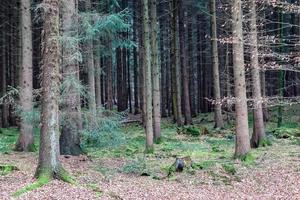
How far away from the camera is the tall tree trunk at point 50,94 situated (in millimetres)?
9836

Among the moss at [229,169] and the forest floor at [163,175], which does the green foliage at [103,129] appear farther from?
the moss at [229,169]

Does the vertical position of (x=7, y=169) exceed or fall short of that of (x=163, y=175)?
it exceeds it

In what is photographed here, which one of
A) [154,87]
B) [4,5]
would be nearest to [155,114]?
[154,87]

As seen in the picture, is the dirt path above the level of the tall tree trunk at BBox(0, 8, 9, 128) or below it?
below

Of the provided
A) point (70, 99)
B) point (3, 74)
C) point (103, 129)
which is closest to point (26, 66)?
point (70, 99)

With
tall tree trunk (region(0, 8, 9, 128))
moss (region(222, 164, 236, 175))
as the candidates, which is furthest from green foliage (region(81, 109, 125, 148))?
tall tree trunk (region(0, 8, 9, 128))

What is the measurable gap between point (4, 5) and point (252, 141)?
710 inches

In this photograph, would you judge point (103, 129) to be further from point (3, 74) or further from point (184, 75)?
point (3, 74)

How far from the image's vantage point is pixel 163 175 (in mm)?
12672

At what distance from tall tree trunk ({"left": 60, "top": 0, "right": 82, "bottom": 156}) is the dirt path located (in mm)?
754

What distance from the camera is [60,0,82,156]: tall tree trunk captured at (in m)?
13.3

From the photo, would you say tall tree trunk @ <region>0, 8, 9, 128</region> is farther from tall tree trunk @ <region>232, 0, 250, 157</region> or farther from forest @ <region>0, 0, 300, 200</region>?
tall tree trunk @ <region>232, 0, 250, 157</region>

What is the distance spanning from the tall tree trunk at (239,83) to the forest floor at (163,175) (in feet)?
2.05

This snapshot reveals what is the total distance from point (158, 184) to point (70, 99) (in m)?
4.31
